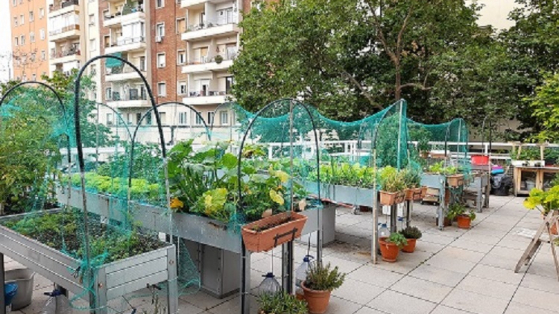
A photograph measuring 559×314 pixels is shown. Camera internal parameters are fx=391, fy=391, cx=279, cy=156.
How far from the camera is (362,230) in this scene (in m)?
5.70

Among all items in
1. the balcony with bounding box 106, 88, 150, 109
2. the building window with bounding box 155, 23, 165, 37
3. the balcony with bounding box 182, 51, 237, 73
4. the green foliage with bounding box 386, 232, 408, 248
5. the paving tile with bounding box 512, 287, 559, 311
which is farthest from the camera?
the building window with bounding box 155, 23, 165, 37

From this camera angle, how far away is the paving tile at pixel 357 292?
11.2 ft

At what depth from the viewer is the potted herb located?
269 cm

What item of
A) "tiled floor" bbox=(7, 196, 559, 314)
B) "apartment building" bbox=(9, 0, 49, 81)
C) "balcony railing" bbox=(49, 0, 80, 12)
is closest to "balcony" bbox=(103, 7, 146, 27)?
"balcony railing" bbox=(49, 0, 80, 12)

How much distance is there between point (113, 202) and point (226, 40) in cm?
1771

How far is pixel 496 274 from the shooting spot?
4055 mm

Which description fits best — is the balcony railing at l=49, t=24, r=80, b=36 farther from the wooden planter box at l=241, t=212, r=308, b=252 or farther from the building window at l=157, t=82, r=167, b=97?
the wooden planter box at l=241, t=212, r=308, b=252

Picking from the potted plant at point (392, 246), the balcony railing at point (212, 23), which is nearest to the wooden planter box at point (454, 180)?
the potted plant at point (392, 246)

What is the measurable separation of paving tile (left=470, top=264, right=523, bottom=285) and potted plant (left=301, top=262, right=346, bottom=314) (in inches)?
71.8

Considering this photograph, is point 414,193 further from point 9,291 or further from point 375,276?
point 9,291

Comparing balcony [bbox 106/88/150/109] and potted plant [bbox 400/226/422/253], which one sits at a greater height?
balcony [bbox 106/88/150/109]

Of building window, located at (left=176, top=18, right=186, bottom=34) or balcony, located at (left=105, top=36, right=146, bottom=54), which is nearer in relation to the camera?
building window, located at (left=176, top=18, right=186, bottom=34)

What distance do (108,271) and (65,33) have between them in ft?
99.8

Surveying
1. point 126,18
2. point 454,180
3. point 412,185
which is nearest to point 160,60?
point 126,18
